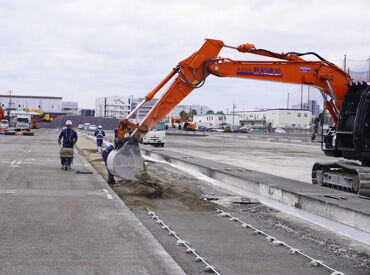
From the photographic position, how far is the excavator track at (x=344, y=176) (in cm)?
1366

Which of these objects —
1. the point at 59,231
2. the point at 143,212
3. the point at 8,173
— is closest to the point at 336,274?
the point at 59,231

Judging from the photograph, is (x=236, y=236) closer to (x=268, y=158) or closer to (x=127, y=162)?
(x=127, y=162)

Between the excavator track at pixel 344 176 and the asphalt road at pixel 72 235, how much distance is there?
21.2 ft

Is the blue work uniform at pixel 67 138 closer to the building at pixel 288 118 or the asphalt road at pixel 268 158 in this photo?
the asphalt road at pixel 268 158

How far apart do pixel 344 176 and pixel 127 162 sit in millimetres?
6260

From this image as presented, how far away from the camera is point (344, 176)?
14789 millimetres

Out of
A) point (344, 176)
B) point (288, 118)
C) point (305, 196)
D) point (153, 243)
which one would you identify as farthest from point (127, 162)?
point (288, 118)

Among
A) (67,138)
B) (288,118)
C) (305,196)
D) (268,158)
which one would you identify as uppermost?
(288,118)

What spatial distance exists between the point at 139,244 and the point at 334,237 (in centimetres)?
374

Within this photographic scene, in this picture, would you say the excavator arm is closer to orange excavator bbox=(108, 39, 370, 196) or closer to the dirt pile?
orange excavator bbox=(108, 39, 370, 196)

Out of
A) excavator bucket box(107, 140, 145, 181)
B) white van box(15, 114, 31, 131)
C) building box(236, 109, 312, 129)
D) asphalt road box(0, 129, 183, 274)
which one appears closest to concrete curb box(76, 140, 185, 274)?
asphalt road box(0, 129, 183, 274)

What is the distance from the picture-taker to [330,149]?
15.4 meters

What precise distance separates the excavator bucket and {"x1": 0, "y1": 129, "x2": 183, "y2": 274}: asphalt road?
0.66 metres

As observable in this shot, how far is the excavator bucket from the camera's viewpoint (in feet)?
44.9
